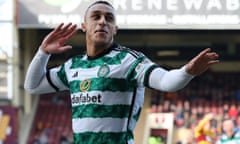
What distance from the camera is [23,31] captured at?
16.1 metres

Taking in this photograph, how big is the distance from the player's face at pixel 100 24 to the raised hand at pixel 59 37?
0.33 feet

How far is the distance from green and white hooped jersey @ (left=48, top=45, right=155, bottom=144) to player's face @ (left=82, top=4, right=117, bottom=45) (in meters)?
0.08

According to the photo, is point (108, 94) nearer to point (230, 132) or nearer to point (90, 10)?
point (90, 10)

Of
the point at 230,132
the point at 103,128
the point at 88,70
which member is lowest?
the point at 230,132

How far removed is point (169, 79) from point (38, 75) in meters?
0.83

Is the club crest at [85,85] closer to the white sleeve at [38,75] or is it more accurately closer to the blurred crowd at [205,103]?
the white sleeve at [38,75]

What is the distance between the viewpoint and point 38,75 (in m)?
3.14

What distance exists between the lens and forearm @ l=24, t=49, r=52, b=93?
3078 mm

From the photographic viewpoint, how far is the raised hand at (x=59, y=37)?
2992 mm

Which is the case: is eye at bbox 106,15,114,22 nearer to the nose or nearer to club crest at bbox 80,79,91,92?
the nose

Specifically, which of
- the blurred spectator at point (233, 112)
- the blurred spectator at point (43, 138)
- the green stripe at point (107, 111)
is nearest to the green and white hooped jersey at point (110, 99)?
the green stripe at point (107, 111)

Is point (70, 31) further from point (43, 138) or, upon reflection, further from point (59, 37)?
point (43, 138)

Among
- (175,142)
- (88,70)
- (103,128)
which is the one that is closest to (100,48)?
(88,70)

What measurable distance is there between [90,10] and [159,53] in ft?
45.9
